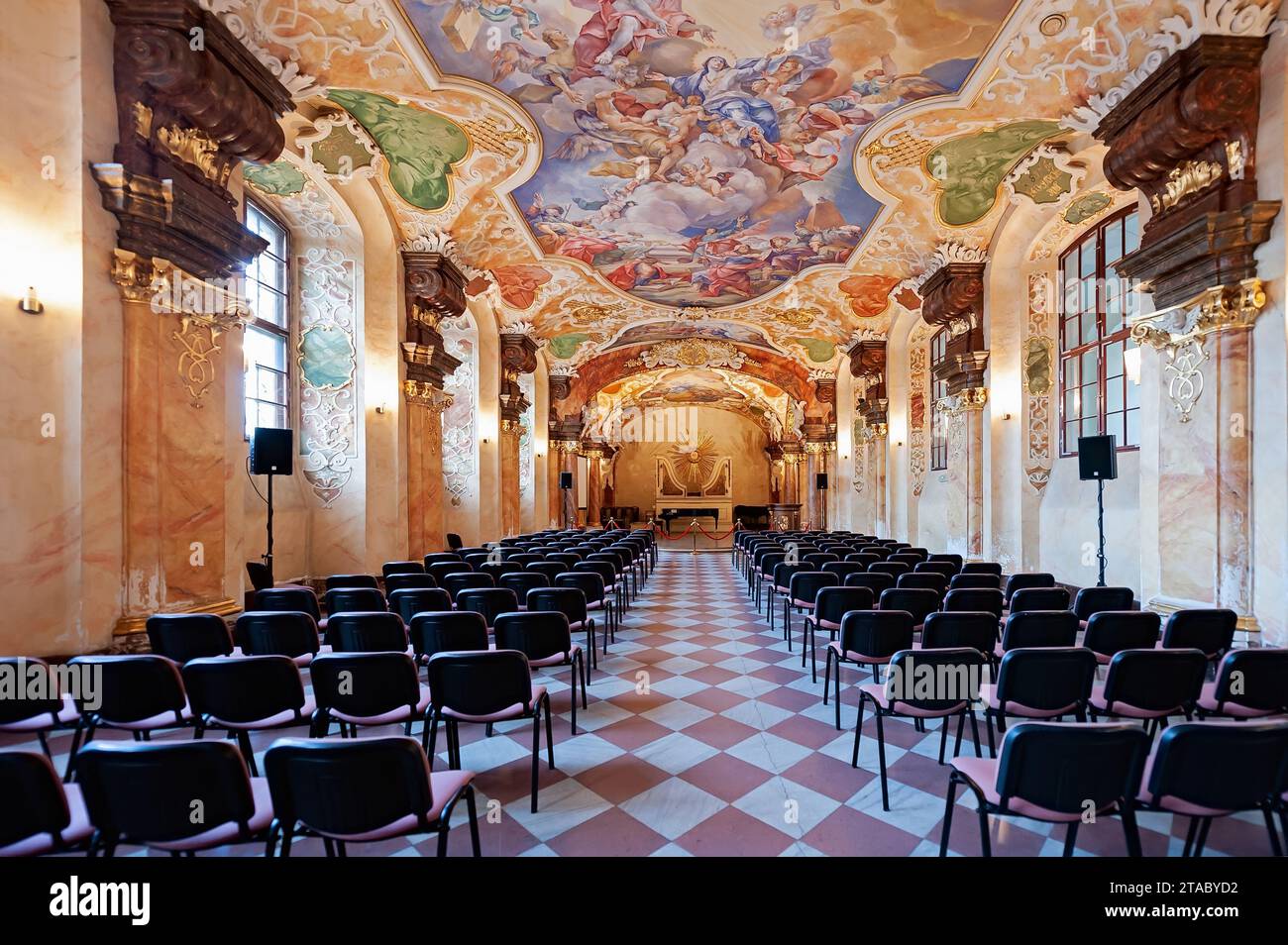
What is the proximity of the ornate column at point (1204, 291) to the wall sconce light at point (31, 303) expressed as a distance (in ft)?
30.5

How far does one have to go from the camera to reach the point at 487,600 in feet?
17.7

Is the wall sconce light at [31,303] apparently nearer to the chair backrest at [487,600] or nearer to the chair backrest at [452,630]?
the chair backrest at [452,630]

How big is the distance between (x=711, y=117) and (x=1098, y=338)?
6608 mm

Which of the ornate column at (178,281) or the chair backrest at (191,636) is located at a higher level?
the ornate column at (178,281)

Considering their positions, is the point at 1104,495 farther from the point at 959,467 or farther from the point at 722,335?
the point at 722,335

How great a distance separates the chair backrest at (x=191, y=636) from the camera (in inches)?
162

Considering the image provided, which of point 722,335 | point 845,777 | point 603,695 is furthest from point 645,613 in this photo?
point 722,335

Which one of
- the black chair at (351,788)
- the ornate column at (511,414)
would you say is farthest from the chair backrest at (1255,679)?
A: the ornate column at (511,414)

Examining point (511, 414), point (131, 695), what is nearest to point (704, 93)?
Result: point (131, 695)

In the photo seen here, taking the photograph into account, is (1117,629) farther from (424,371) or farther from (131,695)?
(424,371)

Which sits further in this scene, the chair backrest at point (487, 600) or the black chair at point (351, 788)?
the chair backrest at point (487, 600)

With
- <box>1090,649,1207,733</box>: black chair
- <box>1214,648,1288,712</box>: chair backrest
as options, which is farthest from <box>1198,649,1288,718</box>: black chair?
<box>1090,649,1207,733</box>: black chair

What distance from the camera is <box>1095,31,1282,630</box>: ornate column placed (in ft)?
17.3

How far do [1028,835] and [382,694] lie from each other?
11.0ft
